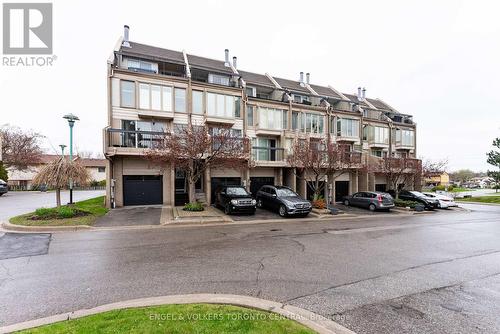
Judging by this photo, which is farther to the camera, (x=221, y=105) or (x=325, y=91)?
(x=325, y=91)

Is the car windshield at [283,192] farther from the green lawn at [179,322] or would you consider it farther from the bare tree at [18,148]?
the bare tree at [18,148]

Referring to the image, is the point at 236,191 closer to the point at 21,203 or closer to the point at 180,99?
the point at 180,99

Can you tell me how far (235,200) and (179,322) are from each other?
1149cm

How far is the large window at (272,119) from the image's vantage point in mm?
22281

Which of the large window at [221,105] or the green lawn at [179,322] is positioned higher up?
the large window at [221,105]

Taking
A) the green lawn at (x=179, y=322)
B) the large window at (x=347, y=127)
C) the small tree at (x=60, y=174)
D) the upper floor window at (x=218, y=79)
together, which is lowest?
the green lawn at (x=179, y=322)

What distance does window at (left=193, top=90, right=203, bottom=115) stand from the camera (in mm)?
19453

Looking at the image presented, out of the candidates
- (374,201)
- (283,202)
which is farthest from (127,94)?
(374,201)

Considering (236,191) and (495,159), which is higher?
(495,159)

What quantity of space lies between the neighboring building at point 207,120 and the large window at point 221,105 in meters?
0.08

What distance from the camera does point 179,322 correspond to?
3293 mm

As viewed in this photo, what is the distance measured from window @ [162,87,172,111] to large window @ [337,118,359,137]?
60.0 ft

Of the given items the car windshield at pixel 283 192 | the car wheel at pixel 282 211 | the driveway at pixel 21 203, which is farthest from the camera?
the car windshield at pixel 283 192

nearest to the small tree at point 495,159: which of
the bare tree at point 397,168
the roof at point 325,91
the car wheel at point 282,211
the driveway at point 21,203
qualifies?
the bare tree at point 397,168
